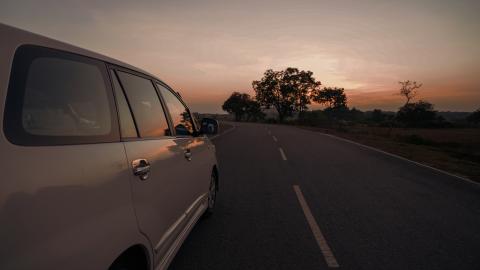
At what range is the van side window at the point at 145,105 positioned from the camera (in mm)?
2672

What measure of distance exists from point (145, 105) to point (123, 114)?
0.57m

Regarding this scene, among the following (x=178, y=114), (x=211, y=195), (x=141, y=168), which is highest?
(x=178, y=114)

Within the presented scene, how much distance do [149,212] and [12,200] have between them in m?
1.16

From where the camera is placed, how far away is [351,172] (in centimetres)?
902

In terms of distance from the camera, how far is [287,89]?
74.1m

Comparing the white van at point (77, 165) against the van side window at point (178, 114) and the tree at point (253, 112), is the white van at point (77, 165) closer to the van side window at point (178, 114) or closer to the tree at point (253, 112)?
the van side window at point (178, 114)

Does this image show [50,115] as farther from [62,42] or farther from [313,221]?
[313,221]

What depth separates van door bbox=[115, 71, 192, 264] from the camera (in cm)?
229

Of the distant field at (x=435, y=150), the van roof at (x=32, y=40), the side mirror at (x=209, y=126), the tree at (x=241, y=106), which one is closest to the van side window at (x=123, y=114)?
the van roof at (x=32, y=40)

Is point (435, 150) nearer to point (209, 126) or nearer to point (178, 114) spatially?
point (209, 126)

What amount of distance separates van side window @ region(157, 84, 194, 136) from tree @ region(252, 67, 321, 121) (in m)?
71.0

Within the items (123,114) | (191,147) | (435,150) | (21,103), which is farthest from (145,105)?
(435,150)

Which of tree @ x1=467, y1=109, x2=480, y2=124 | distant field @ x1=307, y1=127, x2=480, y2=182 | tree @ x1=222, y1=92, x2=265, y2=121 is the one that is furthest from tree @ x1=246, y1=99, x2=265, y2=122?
distant field @ x1=307, y1=127, x2=480, y2=182

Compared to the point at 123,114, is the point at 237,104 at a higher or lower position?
lower
